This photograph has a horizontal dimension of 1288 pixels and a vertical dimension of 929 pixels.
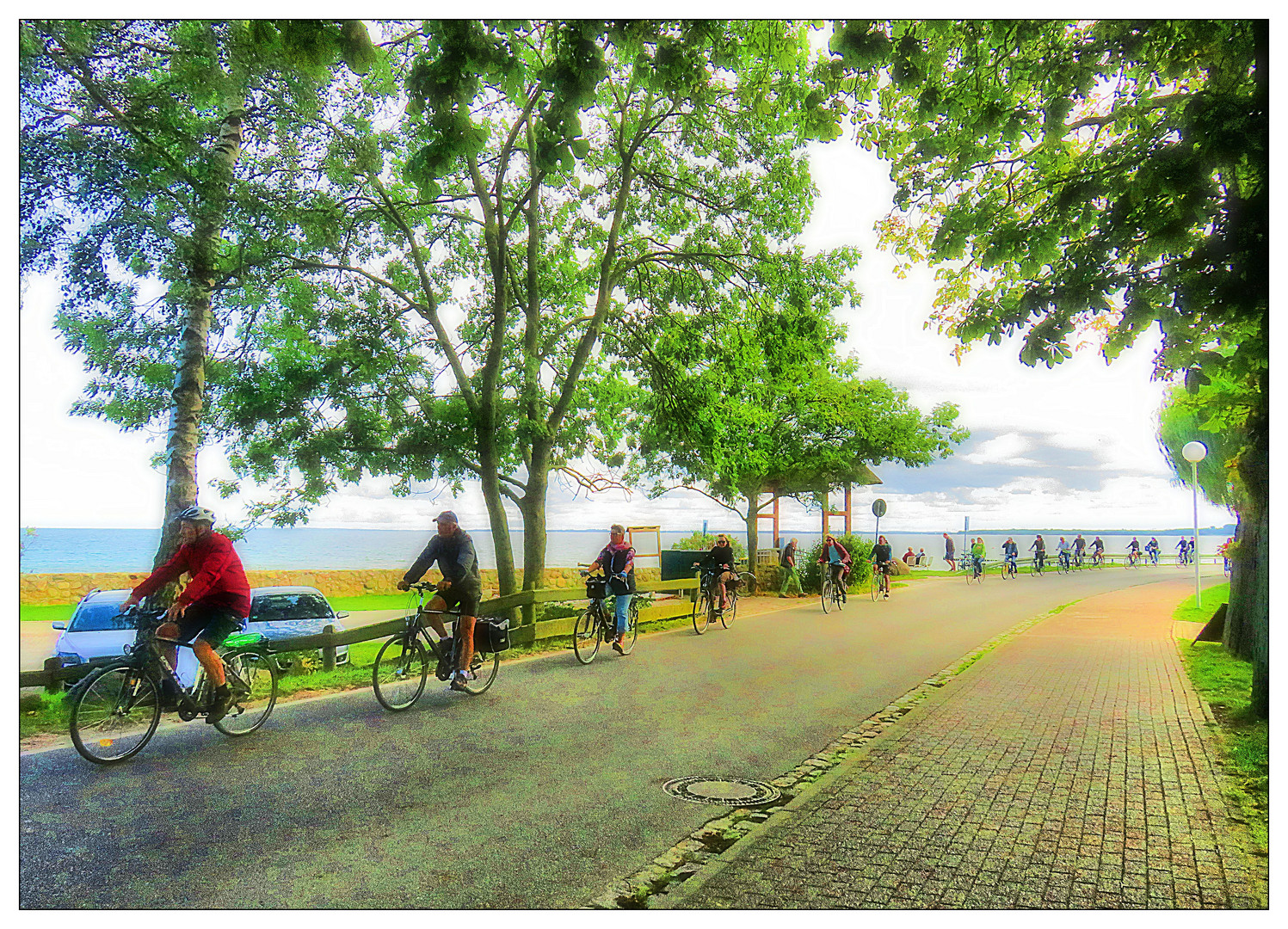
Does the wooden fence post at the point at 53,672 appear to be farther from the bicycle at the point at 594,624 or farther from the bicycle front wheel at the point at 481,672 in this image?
the bicycle at the point at 594,624

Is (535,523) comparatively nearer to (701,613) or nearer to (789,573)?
(701,613)

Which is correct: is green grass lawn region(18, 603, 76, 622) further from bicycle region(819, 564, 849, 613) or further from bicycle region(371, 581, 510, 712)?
bicycle region(819, 564, 849, 613)

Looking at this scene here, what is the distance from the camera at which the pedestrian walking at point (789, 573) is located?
74.7 ft

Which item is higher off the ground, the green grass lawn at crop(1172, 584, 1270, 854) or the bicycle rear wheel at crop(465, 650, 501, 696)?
the bicycle rear wheel at crop(465, 650, 501, 696)

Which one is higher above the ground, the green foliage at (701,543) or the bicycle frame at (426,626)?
the green foliage at (701,543)

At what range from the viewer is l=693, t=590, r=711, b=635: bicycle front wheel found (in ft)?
46.1

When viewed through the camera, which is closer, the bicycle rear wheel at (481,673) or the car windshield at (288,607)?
the bicycle rear wheel at (481,673)

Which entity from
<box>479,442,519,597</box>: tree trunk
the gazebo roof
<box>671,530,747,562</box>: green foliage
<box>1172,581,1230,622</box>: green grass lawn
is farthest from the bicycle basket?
the gazebo roof

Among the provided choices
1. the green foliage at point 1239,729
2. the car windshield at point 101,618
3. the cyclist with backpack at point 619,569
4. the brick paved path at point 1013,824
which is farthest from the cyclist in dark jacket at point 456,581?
the green foliage at point 1239,729

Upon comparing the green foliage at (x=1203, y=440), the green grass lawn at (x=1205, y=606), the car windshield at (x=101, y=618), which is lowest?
the green grass lawn at (x=1205, y=606)

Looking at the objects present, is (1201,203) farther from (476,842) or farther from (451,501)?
(451,501)

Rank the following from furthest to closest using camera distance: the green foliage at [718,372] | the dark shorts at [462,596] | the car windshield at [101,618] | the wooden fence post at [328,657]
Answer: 1. the green foliage at [718,372]
2. the wooden fence post at [328,657]
3. the dark shorts at [462,596]
4. the car windshield at [101,618]

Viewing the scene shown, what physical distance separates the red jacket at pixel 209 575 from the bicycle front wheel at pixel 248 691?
0.47m

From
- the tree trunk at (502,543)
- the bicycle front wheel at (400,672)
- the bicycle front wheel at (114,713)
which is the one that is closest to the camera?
the bicycle front wheel at (114,713)
